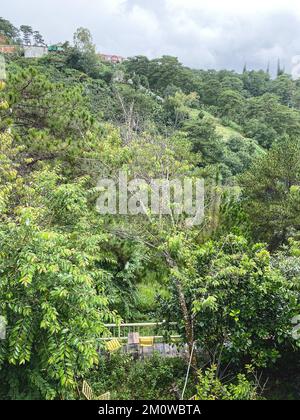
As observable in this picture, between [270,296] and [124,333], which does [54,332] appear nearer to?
[270,296]

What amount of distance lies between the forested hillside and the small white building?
29.6 m

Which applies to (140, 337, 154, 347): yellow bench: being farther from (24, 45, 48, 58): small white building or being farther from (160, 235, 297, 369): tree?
(24, 45, 48, 58): small white building

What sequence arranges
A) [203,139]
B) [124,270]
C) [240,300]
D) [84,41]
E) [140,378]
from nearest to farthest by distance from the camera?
[240,300] < [140,378] < [124,270] < [203,139] < [84,41]

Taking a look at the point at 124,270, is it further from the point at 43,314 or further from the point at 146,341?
the point at 43,314

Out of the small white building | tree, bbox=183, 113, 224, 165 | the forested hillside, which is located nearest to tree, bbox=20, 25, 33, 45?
the small white building

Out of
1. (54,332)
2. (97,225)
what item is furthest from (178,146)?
(54,332)

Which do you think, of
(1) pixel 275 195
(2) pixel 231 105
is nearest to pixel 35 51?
(2) pixel 231 105

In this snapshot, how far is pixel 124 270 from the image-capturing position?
11148mm

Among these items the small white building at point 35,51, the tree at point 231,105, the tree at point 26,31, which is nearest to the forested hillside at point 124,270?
the small white building at point 35,51

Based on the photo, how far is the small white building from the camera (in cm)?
3981

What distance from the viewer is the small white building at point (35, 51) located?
39.8 meters

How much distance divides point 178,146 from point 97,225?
8681mm

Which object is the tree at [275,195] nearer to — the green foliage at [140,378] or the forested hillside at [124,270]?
the forested hillside at [124,270]

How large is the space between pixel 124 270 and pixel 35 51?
3707 centimetres
